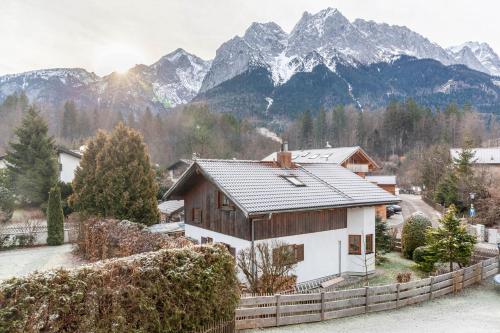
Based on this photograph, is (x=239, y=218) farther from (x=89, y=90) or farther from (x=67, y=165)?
(x=89, y=90)

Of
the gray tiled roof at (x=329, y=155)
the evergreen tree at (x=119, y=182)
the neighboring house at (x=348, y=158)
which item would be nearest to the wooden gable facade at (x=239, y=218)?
the evergreen tree at (x=119, y=182)

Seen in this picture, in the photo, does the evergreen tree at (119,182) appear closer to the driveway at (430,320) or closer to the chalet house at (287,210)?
the chalet house at (287,210)

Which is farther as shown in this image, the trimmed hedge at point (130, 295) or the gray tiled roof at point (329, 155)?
the gray tiled roof at point (329, 155)

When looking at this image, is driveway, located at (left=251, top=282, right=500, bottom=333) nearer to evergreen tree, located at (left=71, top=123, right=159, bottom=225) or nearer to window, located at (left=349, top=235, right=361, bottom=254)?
window, located at (left=349, top=235, right=361, bottom=254)

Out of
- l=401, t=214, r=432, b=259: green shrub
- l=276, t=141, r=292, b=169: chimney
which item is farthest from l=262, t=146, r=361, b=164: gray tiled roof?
l=276, t=141, r=292, b=169: chimney

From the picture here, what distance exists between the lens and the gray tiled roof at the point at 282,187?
1498 cm

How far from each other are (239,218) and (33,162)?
29.1 meters

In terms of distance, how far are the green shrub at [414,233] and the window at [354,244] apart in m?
5.40

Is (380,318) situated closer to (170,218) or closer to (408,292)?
(408,292)

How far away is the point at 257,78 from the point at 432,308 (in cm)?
15582

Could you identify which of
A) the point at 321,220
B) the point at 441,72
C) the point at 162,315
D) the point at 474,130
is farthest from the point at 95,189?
the point at 441,72

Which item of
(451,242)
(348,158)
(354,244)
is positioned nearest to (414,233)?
A: (354,244)

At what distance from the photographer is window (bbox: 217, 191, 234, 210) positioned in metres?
15.9

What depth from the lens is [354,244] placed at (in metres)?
18.0
